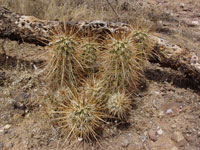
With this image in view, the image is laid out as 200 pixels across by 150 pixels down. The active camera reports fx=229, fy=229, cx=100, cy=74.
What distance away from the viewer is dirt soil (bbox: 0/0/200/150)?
107 inches

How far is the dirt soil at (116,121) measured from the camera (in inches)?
107

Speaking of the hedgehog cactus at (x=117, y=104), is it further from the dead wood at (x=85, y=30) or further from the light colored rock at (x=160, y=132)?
the dead wood at (x=85, y=30)

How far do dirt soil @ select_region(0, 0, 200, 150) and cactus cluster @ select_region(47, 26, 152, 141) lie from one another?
167 millimetres

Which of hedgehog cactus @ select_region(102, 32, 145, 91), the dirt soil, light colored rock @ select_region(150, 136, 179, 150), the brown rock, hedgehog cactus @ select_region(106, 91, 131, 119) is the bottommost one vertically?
light colored rock @ select_region(150, 136, 179, 150)

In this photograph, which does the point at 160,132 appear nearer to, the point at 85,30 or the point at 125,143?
the point at 125,143

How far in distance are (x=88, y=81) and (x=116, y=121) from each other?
25.1 inches

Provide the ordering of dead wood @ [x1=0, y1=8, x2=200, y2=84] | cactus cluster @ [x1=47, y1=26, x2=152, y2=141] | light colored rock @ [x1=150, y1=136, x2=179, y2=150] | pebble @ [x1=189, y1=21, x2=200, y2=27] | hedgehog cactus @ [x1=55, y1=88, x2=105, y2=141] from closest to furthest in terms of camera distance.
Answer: hedgehog cactus @ [x1=55, y1=88, x2=105, y2=141], cactus cluster @ [x1=47, y1=26, x2=152, y2=141], light colored rock @ [x1=150, y1=136, x2=179, y2=150], dead wood @ [x1=0, y1=8, x2=200, y2=84], pebble @ [x1=189, y1=21, x2=200, y2=27]

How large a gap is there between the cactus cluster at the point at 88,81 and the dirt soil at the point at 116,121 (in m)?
0.17

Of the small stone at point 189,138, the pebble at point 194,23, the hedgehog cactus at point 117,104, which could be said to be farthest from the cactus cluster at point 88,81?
the pebble at point 194,23

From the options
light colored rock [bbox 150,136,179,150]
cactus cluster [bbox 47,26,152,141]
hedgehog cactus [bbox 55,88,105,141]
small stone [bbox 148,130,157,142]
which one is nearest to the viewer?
hedgehog cactus [bbox 55,88,105,141]

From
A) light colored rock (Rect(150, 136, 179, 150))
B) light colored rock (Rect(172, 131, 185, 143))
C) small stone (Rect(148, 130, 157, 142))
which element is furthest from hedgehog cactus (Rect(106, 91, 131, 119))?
light colored rock (Rect(172, 131, 185, 143))

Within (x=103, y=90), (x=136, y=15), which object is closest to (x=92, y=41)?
(x=103, y=90)

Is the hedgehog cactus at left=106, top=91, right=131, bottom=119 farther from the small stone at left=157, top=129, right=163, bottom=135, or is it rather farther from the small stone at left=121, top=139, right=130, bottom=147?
the small stone at left=157, top=129, right=163, bottom=135

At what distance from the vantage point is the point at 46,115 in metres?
2.95
